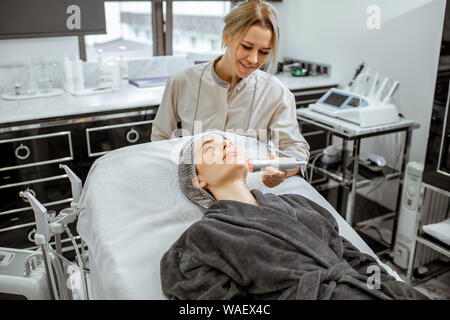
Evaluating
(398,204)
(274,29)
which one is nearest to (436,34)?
(398,204)

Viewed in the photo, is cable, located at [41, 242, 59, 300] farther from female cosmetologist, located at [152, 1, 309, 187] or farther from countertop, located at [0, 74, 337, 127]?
countertop, located at [0, 74, 337, 127]

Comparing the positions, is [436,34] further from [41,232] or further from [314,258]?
[41,232]

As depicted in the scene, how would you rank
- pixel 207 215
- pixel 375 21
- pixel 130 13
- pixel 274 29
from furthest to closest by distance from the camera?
pixel 130 13
pixel 375 21
pixel 274 29
pixel 207 215

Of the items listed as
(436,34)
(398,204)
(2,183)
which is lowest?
(398,204)

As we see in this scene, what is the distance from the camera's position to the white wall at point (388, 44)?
2.37 m

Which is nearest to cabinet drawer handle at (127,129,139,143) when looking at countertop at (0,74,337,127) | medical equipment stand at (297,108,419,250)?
countertop at (0,74,337,127)

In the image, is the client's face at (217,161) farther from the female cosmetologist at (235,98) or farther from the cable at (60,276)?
the cable at (60,276)

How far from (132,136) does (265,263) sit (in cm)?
156

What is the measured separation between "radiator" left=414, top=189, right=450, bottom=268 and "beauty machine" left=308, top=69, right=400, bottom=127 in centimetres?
43

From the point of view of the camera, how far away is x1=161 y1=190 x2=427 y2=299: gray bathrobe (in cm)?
100

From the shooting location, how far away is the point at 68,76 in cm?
253

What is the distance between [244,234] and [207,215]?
140mm
